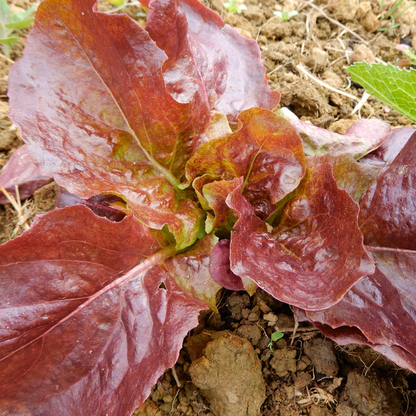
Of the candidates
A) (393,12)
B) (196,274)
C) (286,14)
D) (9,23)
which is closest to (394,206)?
(196,274)

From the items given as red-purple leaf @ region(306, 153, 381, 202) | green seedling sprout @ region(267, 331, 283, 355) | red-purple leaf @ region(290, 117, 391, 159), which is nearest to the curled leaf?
red-purple leaf @ region(290, 117, 391, 159)

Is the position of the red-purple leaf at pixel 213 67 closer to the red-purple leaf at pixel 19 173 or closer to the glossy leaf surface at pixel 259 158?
the glossy leaf surface at pixel 259 158

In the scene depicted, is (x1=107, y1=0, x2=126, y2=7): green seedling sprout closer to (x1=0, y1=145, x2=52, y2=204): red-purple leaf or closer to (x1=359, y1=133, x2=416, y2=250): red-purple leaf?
(x1=0, y1=145, x2=52, y2=204): red-purple leaf

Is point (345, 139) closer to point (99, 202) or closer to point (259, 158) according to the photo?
point (259, 158)

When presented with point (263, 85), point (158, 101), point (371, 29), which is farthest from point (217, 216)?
point (371, 29)

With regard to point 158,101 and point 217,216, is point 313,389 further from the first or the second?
point 158,101

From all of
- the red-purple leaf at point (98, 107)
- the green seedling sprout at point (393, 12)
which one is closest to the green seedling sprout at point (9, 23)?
the red-purple leaf at point (98, 107)
